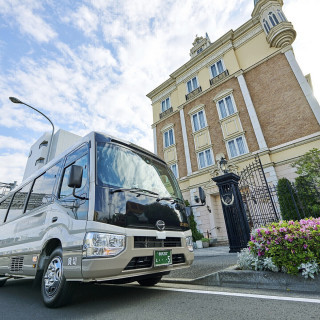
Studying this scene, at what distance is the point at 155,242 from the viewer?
3.04 m

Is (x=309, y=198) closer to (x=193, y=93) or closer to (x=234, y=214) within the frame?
(x=234, y=214)

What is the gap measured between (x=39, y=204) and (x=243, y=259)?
421cm

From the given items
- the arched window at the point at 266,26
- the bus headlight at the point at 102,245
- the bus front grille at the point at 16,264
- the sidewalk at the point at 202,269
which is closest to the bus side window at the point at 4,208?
the bus front grille at the point at 16,264

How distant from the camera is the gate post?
6.58 meters

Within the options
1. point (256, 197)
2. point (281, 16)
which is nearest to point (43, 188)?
point (256, 197)

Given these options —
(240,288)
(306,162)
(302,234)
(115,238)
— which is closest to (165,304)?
(115,238)

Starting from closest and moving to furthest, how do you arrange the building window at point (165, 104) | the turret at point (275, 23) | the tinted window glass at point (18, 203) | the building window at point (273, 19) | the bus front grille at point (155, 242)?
1. the bus front grille at point (155, 242)
2. the tinted window glass at point (18, 203)
3. the turret at point (275, 23)
4. the building window at point (273, 19)
5. the building window at point (165, 104)

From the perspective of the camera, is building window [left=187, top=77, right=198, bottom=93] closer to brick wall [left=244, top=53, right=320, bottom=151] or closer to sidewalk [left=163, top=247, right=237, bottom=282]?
brick wall [left=244, top=53, right=320, bottom=151]

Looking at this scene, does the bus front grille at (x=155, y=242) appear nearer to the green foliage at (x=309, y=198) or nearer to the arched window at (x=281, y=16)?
the green foliage at (x=309, y=198)

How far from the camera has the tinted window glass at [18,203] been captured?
4.79 meters

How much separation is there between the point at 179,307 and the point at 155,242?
0.87 m

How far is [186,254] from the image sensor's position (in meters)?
3.54

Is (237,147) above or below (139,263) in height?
above

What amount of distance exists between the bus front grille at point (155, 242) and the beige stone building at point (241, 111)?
9.07 metres
